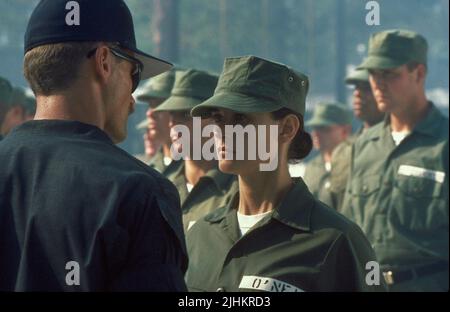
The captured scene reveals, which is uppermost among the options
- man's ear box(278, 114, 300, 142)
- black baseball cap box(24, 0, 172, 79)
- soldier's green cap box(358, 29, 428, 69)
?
black baseball cap box(24, 0, 172, 79)

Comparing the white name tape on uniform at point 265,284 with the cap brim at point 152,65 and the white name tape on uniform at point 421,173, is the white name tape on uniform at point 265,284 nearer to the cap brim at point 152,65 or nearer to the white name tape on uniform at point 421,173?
the cap brim at point 152,65

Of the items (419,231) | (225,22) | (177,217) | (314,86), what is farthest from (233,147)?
(314,86)

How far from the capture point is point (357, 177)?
798 centimetres

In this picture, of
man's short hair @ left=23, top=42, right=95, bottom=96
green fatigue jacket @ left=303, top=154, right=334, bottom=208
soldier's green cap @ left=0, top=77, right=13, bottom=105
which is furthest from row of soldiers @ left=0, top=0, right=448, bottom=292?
green fatigue jacket @ left=303, top=154, right=334, bottom=208

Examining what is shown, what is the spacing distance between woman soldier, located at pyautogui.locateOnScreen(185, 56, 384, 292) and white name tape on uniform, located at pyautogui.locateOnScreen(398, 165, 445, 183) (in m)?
2.82

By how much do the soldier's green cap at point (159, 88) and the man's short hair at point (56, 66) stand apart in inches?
190

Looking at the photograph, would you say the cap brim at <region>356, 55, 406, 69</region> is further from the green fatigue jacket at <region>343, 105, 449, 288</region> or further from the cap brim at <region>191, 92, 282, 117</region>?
the cap brim at <region>191, 92, 282, 117</region>

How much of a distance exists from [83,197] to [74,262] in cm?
16

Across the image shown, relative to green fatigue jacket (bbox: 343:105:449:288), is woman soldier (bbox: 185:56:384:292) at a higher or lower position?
higher

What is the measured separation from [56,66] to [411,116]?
192 inches

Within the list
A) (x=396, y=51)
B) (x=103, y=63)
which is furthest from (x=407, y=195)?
(x=103, y=63)

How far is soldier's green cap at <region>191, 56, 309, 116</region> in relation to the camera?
4.61m

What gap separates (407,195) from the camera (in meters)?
7.56

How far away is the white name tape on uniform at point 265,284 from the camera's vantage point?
4289 millimetres
